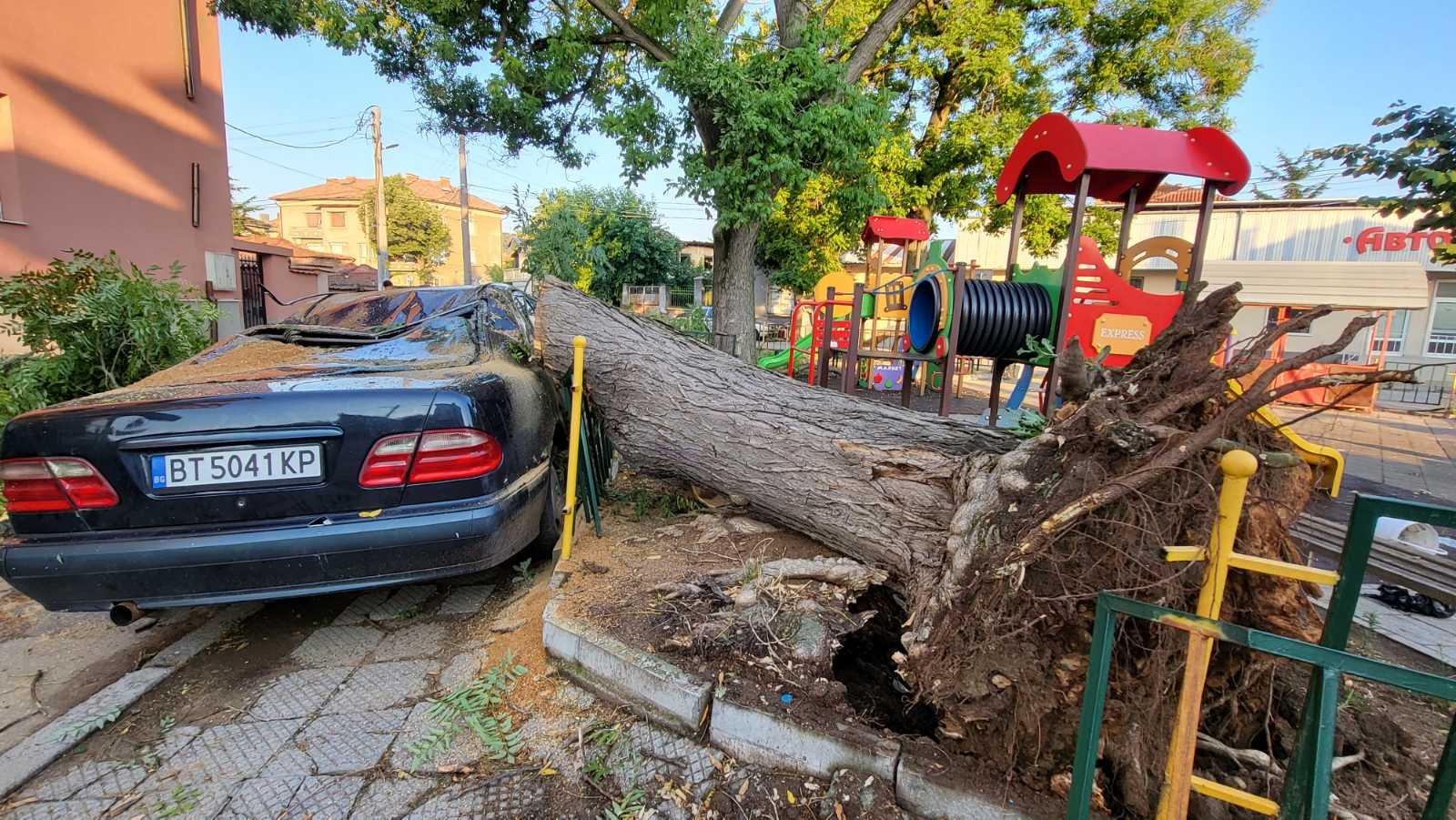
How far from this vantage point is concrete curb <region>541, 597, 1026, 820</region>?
159cm

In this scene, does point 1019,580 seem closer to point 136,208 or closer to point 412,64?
point 412,64

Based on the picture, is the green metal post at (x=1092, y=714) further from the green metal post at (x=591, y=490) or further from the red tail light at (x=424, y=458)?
the green metal post at (x=591, y=490)

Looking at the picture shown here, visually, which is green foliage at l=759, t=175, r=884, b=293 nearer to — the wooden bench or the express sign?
the wooden bench

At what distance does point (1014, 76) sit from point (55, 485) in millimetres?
13869

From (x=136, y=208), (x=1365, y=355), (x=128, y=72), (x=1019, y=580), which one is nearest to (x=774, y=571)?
(x=1019, y=580)

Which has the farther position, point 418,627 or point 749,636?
point 418,627

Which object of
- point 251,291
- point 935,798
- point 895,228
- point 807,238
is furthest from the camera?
point 807,238

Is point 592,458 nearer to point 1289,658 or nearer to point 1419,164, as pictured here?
point 1289,658

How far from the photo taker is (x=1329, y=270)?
44.9 ft

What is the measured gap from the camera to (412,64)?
23.7 feet

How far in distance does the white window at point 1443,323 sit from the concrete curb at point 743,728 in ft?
79.2

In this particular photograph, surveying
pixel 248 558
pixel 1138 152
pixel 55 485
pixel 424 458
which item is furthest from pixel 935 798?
pixel 1138 152

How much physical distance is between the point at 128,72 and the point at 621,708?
11.9 m

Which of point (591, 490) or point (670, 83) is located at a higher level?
point (670, 83)
